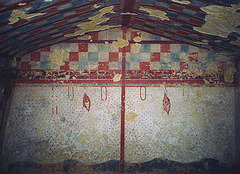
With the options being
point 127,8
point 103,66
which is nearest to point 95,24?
point 127,8

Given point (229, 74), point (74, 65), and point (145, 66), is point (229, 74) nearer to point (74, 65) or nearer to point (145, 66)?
point (145, 66)

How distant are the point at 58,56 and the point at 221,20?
2390mm

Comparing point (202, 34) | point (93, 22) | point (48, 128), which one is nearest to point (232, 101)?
point (202, 34)

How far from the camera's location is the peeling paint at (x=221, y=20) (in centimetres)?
190

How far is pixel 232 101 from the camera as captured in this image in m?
3.33

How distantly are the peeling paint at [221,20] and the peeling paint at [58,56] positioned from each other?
2.03 meters

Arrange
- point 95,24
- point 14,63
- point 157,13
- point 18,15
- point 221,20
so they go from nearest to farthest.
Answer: point 18,15, point 221,20, point 157,13, point 95,24, point 14,63

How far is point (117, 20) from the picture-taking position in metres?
3.00

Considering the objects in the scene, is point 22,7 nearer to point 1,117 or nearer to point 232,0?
point 232,0

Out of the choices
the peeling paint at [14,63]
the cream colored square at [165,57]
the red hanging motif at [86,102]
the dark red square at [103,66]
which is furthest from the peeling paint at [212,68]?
the peeling paint at [14,63]

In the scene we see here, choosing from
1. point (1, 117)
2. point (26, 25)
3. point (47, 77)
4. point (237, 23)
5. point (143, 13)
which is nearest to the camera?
point (237, 23)

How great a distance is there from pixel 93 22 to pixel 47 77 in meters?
1.20

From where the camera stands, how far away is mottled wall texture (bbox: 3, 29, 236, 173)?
10.9ft

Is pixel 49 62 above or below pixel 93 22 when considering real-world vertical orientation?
below
